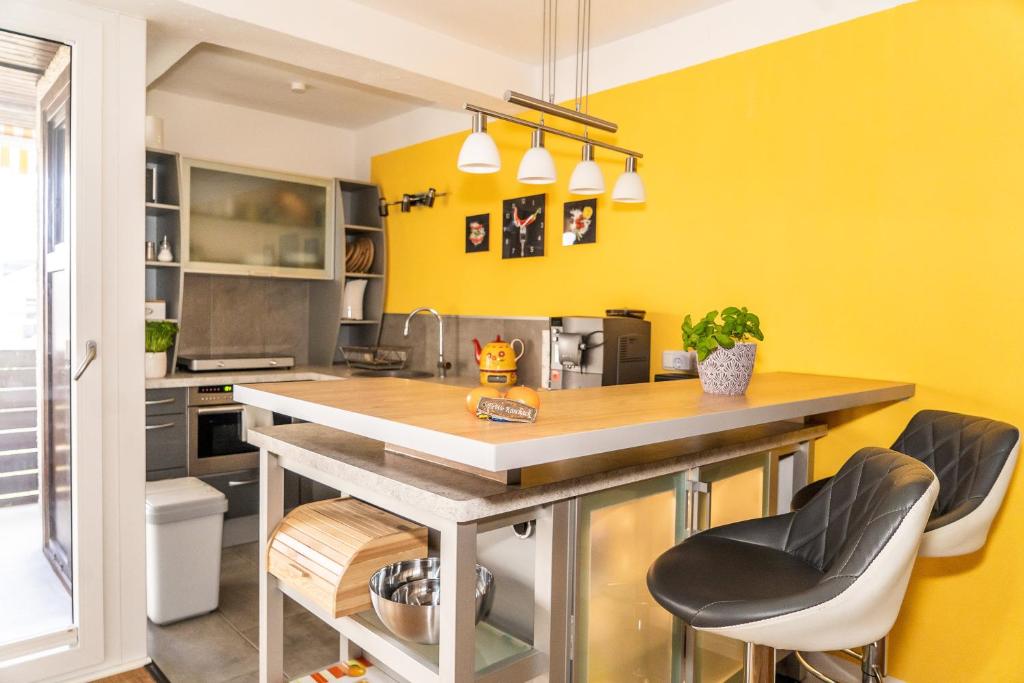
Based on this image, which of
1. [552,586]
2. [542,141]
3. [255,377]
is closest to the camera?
[552,586]

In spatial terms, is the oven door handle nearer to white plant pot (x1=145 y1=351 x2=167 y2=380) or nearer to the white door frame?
white plant pot (x1=145 y1=351 x2=167 y2=380)

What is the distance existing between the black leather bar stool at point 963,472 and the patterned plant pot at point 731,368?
59cm

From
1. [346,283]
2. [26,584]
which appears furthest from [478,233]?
[26,584]

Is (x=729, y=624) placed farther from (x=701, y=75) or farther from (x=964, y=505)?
(x=701, y=75)

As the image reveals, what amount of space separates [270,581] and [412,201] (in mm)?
3270

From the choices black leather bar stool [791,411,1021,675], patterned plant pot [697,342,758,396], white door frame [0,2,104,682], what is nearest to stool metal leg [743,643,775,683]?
black leather bar stool [791,411,1021,675]

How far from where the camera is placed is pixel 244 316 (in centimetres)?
498

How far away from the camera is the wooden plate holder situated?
5.79 feet

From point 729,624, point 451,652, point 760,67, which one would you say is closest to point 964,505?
point 729,624

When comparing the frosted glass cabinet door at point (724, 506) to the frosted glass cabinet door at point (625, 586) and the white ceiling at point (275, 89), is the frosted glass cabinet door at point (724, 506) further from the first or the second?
the white ceiling at point (275, 89)

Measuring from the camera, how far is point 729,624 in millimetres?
1332

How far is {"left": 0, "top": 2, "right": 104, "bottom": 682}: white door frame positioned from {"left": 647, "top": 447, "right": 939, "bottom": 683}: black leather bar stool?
2239 millimetres

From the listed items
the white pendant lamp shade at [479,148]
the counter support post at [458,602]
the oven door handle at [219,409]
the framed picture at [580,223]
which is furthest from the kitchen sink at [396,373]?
the counter support post at [458,602]

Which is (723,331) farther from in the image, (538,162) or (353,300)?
(353,300)
